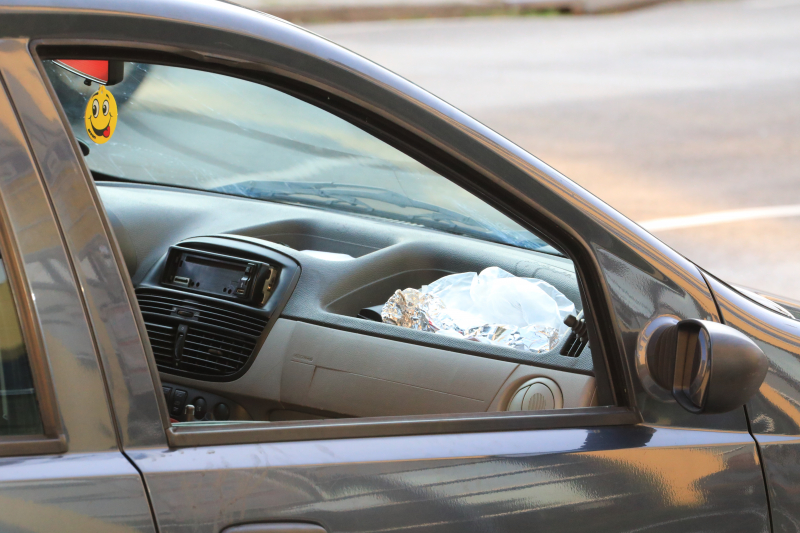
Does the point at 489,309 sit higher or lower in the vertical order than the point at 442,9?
lower

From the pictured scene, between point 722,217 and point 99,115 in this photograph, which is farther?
point 722,217

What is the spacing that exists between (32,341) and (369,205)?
1.70 m

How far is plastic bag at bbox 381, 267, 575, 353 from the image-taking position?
85.2 inches

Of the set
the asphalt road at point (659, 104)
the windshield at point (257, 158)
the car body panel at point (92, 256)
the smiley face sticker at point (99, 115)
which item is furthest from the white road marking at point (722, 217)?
the car body panel at point (92, 256)

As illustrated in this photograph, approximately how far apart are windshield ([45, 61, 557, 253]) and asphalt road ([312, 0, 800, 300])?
12.3 ft

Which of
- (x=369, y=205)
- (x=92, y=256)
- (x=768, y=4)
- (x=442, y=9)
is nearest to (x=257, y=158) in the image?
(x=369, y=205)

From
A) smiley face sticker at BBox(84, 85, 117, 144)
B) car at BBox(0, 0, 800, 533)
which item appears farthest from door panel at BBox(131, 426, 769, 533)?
smiley face sticker at BBox(84, 85, 117, 144)

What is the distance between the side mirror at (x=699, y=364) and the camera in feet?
5.07

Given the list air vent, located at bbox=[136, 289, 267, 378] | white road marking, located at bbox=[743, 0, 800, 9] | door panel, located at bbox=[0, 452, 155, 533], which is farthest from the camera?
white road marking, located at bbox=[743, 0, 800, 9]

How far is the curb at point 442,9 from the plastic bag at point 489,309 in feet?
46.3

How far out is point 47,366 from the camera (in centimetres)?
128

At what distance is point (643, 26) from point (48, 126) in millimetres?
19101

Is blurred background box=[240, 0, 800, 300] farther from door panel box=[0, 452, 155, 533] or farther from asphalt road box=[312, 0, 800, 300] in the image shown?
door panel box=[0, 452, 155, 533]

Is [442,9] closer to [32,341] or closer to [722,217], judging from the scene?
[722,217]
